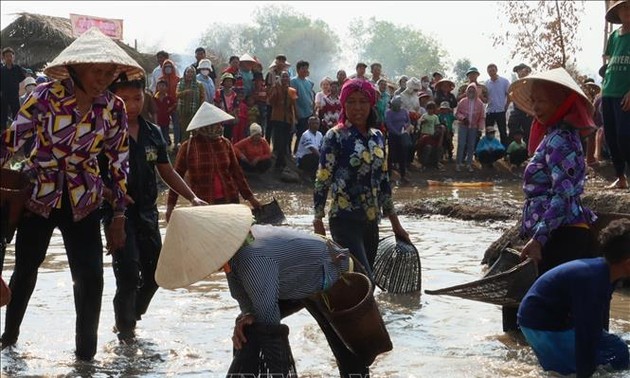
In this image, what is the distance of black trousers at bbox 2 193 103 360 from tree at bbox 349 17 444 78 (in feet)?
315

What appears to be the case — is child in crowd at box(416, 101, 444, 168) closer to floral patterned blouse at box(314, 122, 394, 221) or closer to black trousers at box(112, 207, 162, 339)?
floral patterned blouse at box(314, 122, 394, 221)

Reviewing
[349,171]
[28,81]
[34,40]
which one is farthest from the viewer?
[34,40]

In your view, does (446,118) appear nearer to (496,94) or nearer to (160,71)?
(496,94)

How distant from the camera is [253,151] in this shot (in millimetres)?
16406

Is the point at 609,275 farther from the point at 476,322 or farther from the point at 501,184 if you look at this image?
the point at 501,184

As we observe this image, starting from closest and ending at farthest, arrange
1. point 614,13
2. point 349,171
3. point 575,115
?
point 575,115
point 349,171
point 614,13

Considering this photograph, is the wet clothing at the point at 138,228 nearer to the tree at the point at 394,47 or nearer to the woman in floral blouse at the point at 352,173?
the woman in floral blouse at the point at 352,173

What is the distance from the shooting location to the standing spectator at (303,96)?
17.8 metres

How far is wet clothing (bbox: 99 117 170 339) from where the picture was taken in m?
6.22

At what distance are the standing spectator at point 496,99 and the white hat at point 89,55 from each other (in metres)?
14.1

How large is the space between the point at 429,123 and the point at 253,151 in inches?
163

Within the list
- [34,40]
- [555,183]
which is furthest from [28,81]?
[555,183]

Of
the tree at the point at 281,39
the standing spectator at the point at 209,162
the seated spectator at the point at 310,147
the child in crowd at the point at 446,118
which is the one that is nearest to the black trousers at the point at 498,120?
the child in crowd at the point at 446,118

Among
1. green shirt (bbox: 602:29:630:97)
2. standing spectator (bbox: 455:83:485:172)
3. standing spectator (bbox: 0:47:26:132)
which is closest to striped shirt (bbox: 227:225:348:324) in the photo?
green shirt (bbox: 602:29:630:97)
